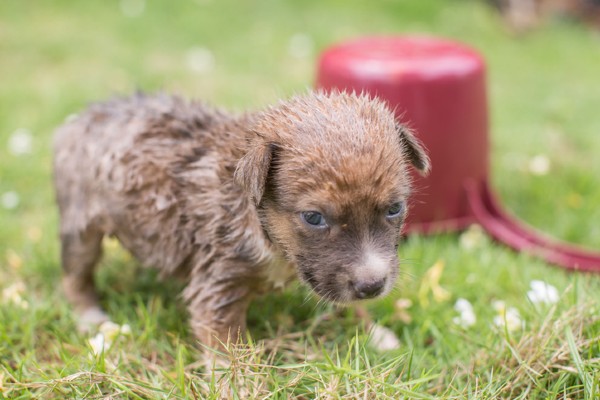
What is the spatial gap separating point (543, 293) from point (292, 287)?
1.37m

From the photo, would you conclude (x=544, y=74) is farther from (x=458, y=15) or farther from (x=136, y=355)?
(x=136, y=355)

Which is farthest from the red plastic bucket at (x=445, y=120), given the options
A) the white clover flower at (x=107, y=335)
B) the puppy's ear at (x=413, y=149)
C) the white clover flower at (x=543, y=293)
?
the white clover flower at (x=107, y=335)

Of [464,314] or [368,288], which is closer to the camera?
[368,288]

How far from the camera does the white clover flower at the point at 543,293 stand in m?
3.39

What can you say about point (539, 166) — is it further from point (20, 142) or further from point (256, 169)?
point (20, 142)

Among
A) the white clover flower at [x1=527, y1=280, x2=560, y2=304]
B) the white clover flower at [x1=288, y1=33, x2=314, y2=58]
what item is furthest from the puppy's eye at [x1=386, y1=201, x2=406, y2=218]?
the white clover flower at [x1=288, y1=33, x2=314, y2=58]

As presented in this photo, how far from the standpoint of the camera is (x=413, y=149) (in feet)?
9.91

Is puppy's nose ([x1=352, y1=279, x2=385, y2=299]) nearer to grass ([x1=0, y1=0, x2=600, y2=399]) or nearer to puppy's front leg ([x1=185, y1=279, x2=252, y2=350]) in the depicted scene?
grass ([x1=0, y1=0, x2=600, y2=399])

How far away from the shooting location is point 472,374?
9.86 feet

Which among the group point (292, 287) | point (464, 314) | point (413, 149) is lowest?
point (464, 314)

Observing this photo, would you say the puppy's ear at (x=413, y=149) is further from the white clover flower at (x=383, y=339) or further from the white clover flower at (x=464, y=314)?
the white clover flower at (x=464, y=314)

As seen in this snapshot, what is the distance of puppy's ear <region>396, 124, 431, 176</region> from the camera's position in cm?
300

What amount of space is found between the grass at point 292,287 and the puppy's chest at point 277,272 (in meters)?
0.27

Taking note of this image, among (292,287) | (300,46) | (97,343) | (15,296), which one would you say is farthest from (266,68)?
(97,343)
